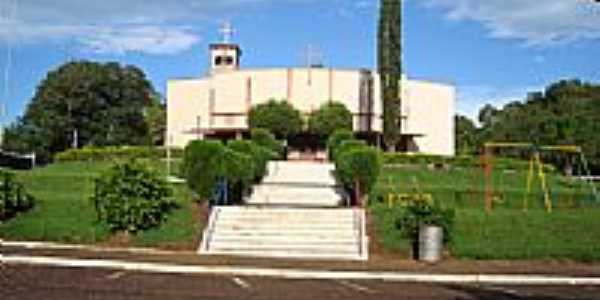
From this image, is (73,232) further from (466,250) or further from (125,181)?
(466,250)

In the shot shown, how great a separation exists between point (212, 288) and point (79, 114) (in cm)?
8634

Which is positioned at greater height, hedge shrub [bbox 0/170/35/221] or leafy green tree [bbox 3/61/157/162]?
leafy green tree [bbox 3/61/157/162]

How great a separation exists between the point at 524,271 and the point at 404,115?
54118 millimetres

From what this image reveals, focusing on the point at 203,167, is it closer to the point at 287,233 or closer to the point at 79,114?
the point at 287,233

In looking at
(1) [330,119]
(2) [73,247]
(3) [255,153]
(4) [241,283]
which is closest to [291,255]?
(2) [73,247]

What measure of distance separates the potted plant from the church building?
154 ft

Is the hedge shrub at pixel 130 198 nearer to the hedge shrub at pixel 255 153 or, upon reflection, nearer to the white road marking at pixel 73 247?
the white road marking at pixel 73 247

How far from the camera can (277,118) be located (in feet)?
216

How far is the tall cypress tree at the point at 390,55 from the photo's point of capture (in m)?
58.9

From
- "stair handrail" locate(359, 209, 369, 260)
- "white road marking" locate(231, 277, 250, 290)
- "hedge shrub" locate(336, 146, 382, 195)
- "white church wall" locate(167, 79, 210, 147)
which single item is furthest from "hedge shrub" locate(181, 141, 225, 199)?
"white church wall" locate(167, 79, 210, 147)

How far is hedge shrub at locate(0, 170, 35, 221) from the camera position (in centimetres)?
2320

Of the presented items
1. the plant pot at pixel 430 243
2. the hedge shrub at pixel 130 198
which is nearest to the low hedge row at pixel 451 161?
the hedge shrub at pixel 130 198

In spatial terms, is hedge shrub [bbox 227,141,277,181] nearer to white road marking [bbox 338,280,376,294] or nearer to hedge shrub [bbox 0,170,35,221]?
hedge shrub [bbox 0,170,35,221]

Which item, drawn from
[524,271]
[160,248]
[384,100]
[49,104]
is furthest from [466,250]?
[49,104]
